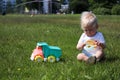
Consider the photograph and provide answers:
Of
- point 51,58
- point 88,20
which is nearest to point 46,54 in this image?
point 51,58

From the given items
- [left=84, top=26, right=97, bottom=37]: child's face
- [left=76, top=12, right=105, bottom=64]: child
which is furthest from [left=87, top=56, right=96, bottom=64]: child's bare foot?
[left=84, top=26, right=97, bottom=37]: child's face

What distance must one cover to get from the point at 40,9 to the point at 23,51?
11136cm

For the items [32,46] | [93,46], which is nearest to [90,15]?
[93,46]

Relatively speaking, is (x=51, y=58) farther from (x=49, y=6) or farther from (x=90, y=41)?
(x=49, y=6)

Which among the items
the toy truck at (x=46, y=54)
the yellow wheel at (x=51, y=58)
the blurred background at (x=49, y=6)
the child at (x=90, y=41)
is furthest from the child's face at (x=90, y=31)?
the blurred background at (x=49, y=6)

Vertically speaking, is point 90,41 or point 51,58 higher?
point 90,41

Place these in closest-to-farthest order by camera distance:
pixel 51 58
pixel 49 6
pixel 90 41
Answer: pixel 51 58 → pixel 90 41 → pixel 49 6

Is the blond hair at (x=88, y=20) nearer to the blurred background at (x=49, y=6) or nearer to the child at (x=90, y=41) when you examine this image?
the child at (x=90, y=41)

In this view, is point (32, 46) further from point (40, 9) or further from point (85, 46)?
point (40, 9)

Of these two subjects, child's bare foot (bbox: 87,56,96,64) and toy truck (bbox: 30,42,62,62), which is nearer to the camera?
child's bare foot (bbox: 87,56,96,64)

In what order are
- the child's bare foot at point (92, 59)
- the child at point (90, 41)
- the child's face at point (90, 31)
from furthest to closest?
the child's face at point (90, 31) < the child at point (90, 41) < the child's bare foot at point (92, 59)

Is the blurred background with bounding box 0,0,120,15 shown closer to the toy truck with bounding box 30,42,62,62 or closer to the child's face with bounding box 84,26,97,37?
the child's face with bounding box 84,26,97,37

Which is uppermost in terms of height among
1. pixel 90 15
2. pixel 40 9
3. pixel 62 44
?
pixel 90 15

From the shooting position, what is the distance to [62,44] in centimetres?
888
